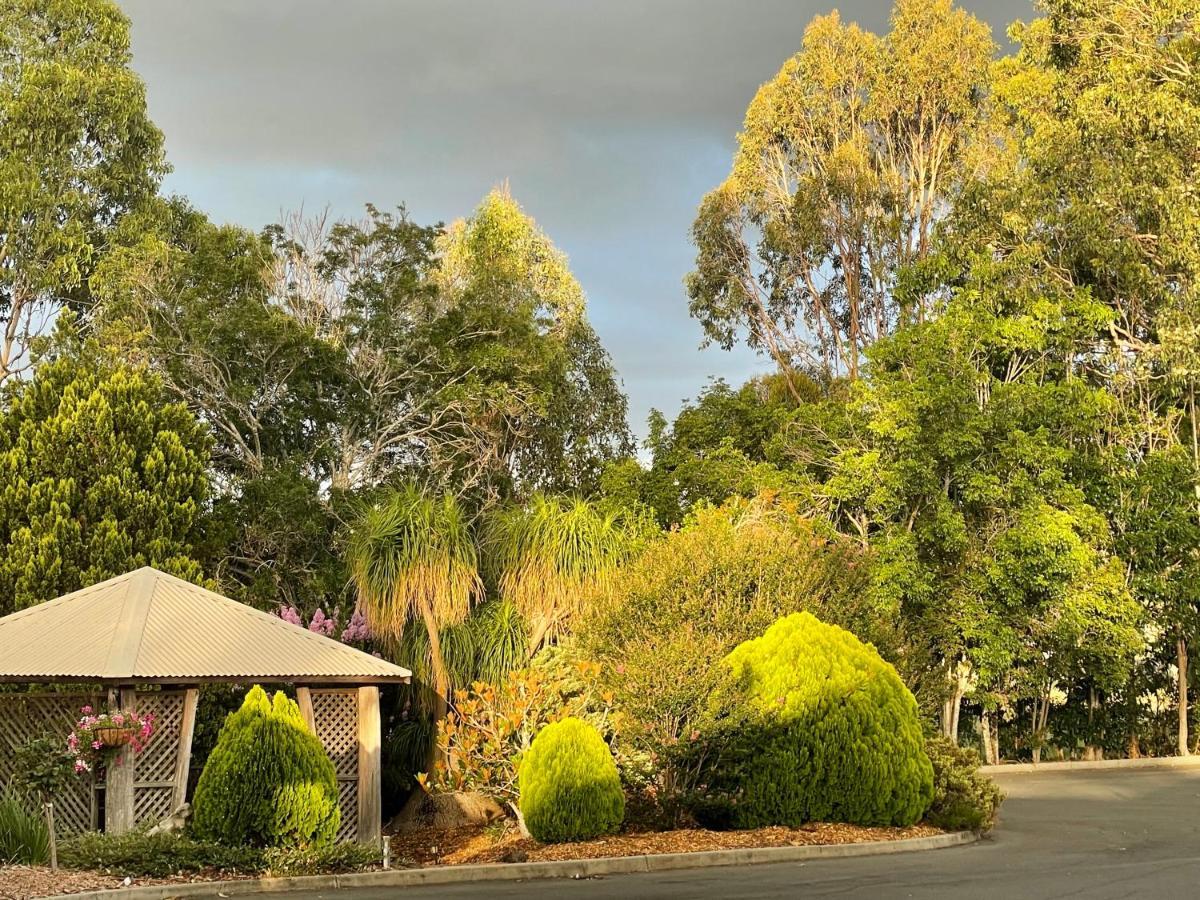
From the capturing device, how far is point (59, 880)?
33.8 feet

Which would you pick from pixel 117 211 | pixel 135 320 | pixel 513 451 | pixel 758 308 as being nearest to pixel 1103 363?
pixel 758 308

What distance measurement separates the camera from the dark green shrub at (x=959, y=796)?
13750 millimetres

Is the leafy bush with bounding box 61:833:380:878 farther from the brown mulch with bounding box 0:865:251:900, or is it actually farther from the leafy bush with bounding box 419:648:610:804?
the leafy bush with bounding box 419:648:610:804

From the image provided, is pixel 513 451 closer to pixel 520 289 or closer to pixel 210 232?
pixel 520 289

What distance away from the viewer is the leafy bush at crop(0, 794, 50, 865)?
11180 mm

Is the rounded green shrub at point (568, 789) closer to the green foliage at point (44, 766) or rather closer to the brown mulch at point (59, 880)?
the brown mulch at point (59, 880)

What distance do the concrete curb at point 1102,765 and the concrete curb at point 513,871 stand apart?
1505cm

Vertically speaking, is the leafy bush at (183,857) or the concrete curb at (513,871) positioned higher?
the leafy bush at (183,857)

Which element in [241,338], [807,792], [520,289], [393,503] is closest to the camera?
[807,792]

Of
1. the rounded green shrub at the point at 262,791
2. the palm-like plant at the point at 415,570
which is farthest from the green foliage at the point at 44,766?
the palm-like plant at the point at 415,570

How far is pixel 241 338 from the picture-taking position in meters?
26.4

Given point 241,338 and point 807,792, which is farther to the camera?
point 241,338

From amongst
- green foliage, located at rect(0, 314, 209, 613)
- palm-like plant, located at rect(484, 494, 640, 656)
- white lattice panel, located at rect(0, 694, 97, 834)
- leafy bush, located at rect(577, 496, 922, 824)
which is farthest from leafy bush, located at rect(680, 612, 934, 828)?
green foliage, located at rect(0, 314, 209, 613)

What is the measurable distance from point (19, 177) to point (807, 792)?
26.6 m
